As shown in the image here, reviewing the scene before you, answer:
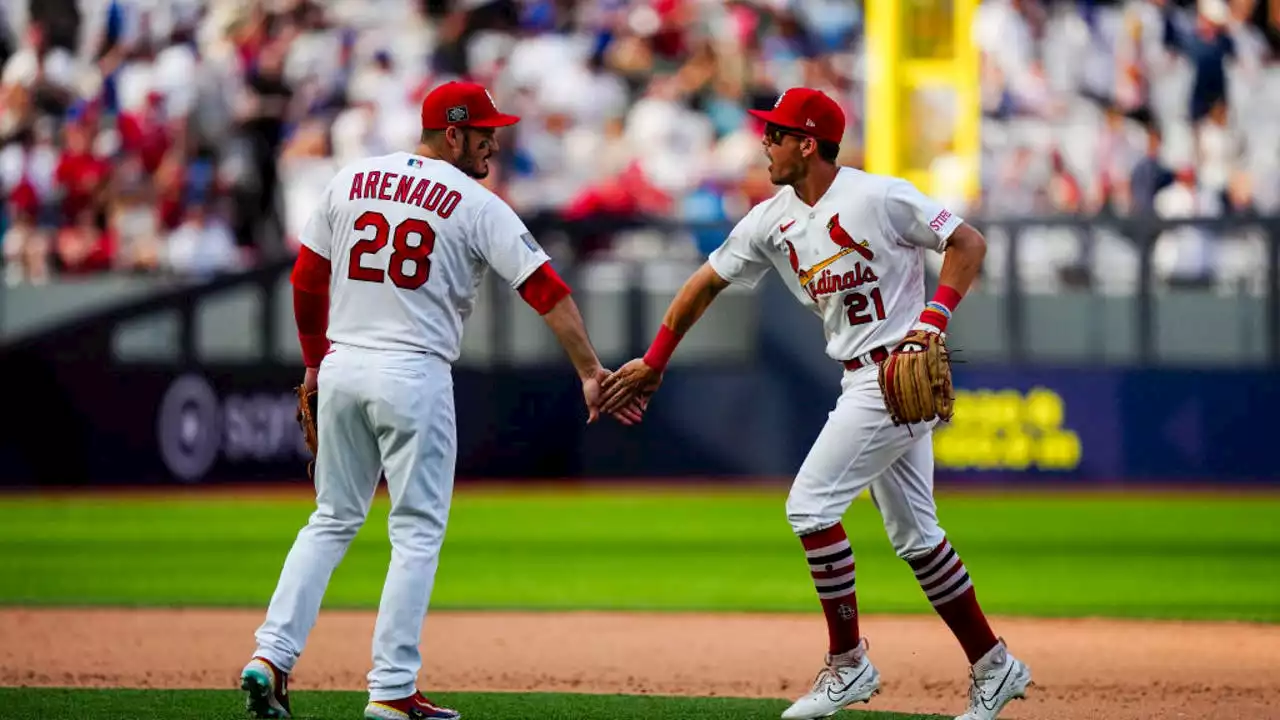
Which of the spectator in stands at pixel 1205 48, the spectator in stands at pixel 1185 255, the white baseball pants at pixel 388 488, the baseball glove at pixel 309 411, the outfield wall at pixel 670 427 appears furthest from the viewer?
the spectator in stands at pixel 1205 48

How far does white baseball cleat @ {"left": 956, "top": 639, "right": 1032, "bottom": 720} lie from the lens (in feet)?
20.6

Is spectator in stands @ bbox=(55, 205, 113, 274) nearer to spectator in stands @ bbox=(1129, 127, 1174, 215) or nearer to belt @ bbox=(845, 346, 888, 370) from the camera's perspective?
spectator in stands @ bbox=(1129, 127, 1174, 215)

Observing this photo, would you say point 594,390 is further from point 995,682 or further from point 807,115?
point 995,682

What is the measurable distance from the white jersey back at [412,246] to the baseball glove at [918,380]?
45.6 inches

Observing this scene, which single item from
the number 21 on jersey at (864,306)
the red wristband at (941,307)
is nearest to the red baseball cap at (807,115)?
the number 21 on jersey at (864,306)

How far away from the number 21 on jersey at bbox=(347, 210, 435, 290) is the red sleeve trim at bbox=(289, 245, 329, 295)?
28cm

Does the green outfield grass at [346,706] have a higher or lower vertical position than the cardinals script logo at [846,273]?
lower

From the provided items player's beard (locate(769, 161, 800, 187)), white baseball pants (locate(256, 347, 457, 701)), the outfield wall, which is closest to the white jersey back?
white baseball pants (locate(256, 347, 457, 701))

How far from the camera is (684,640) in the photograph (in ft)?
29.0

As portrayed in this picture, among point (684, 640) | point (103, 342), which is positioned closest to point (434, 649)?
point (684, 640)

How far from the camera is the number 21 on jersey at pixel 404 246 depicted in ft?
20.2

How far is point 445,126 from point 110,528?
27.5 ft

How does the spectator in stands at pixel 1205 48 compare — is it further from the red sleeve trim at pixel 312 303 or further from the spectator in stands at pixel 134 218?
the red sleeve trim at pixel 312 303

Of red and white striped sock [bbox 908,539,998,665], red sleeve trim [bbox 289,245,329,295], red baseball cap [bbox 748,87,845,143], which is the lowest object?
red and white striped sock [bbox 908,539,998,665]
